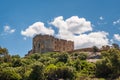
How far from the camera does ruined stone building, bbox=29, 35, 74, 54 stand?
109312mm

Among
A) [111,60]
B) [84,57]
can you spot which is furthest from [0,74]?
[84,57]

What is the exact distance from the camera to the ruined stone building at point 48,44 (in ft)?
359

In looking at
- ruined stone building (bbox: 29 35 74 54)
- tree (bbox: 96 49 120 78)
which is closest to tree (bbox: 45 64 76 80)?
tree (bbox: 96 49 120 78)

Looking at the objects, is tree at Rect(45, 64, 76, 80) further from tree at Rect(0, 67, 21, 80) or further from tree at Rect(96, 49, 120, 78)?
tree at Rect(96, 49, 120, 78)

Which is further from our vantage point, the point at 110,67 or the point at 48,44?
the point at 48,44

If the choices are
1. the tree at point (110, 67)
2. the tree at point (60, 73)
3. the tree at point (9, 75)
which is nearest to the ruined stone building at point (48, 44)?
the tree at point (110, 67)

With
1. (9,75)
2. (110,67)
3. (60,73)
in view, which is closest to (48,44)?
(60,73)

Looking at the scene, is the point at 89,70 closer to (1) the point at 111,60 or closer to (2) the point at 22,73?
(1) the point at 111,60

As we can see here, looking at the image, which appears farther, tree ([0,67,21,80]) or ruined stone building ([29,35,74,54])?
ruined stone building ([29,35,74,54])

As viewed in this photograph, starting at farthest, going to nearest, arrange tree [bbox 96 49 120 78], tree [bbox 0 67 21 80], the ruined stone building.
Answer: the ruined stone building < tree [bbox 96 49 120 78] < tree [bbox 0 67 21 80]

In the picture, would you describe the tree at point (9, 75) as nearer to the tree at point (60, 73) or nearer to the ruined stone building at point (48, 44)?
the tree at point (60, 73)

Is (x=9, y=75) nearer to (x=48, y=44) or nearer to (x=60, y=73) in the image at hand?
(x=60, y=73)

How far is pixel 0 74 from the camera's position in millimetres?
59250

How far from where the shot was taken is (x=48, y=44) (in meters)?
109
